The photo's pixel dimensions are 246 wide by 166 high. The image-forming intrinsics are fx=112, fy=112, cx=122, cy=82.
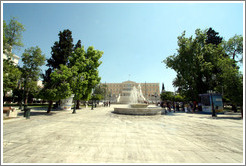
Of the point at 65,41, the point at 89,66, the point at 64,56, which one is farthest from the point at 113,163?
the point at 65,41

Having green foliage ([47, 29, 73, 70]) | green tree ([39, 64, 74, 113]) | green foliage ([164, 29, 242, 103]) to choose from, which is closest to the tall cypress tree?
green foliage ([47, 29, 73, 70])

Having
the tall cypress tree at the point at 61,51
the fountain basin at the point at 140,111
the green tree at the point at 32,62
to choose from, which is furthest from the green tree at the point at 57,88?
the green tree at the point at 32,62

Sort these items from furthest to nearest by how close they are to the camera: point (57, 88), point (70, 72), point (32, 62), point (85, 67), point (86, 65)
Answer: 1. point (32, 62)
2. point (85, 67)
3. point (86, 65)
4. point (70, 72)
5. point (57, 88)

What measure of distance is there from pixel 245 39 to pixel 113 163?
5.70 meters

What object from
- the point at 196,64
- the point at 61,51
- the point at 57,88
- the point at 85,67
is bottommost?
the point at 57,88

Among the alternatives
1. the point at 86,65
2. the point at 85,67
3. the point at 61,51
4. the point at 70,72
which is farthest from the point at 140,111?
the point at 61,51

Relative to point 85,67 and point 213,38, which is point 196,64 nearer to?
point 213,38

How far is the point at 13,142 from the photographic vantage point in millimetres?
4355

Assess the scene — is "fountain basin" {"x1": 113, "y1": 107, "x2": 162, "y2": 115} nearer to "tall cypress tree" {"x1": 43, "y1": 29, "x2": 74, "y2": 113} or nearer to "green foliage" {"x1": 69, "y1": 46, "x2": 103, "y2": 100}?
"green foliage" {"x1": 69, "y1": 46, "x2": 103, "y2": 100}

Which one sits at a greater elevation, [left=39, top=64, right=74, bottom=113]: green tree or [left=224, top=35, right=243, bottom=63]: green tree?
[left=224, top=35, right=243, bottom=63]: green tree

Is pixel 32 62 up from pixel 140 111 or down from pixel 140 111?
up

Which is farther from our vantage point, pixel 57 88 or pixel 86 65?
pixel 86 65

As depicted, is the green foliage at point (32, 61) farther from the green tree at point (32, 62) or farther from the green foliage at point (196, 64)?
the green foliage at point (196, 64)

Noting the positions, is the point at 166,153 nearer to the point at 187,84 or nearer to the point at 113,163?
the point at 113,163
